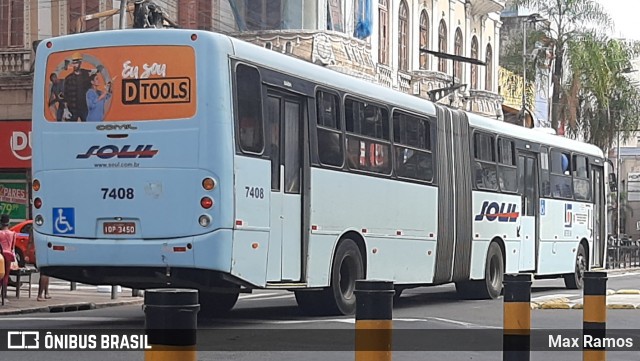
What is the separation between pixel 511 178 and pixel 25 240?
1312cm

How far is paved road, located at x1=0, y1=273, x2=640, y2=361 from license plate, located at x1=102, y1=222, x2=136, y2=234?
1.49m

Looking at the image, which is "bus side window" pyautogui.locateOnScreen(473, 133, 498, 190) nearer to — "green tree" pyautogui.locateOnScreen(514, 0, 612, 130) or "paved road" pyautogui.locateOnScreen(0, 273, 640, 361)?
"paved road" pyautogui.locateOnScreen(0, 273, 640, 361)

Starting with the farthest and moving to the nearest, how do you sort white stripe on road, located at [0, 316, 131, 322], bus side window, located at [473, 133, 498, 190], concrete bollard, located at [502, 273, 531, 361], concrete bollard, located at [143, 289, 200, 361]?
bus side window, located at [473, 133, 498, 190], white stripe on road, located at [0, 316, 131, 322], concrete bollard, located at [502, 273, 531, 361], concrete bollard, located at [143, 289, 200, 361]

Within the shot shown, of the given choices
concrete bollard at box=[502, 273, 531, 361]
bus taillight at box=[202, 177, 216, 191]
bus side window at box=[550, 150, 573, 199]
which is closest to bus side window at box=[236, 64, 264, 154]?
bus taillight at box=[202, 177, 216, 191]

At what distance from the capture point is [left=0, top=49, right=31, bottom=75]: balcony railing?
32938mm

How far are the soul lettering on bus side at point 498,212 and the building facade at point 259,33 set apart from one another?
8.96 m

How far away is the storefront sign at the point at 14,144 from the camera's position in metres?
33.5

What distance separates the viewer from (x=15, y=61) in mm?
33062

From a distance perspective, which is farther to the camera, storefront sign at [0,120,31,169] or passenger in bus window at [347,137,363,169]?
storefront sign at [0,120,31,169]

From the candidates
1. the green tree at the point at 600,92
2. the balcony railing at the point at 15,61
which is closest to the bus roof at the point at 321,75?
the balcony railing at the point at 15,61

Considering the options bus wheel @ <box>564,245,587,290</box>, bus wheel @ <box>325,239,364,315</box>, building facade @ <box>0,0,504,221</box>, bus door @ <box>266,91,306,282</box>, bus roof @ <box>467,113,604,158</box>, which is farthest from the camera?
building facade @ <box>0,0,504,221</box>

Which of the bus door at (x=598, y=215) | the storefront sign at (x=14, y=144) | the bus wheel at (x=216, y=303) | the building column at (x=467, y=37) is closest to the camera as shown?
the bus wheel at (x=216, y=303)

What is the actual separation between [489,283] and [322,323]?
7.10 m

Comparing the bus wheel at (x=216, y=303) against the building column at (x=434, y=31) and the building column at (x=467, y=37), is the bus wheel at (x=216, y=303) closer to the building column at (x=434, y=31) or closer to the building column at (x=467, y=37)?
the building column at (x=434, y=31)
